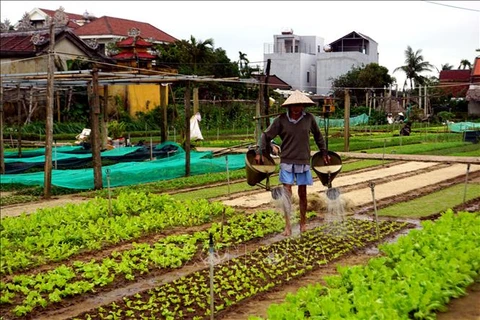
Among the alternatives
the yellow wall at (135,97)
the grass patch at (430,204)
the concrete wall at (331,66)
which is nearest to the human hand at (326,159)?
the grass patch at (430,204)

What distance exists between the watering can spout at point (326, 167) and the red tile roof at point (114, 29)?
37162 mm

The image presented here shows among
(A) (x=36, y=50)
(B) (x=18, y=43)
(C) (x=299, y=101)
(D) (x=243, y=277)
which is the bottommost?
(D) (x=243, y=277)

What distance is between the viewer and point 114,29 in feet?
148

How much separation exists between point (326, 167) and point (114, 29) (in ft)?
128

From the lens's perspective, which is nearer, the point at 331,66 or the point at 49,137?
the point at 49,137

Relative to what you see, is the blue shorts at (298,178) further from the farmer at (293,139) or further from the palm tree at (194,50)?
the palm tree at (194,50)

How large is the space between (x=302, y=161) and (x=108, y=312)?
3386 mm

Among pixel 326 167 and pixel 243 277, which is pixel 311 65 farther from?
pixel 243 277

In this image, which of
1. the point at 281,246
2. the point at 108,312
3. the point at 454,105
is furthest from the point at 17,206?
the point at 454,105

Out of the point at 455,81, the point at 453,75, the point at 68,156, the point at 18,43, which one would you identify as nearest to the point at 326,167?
the point at 68,156

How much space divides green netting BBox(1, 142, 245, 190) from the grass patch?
12.3 feet

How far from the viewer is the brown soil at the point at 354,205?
544 centimetres

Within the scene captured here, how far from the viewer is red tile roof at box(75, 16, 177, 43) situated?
4478 cm

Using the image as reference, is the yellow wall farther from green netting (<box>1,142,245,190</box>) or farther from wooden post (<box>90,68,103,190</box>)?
wooden post (<box>90,68,103,190</box>)
